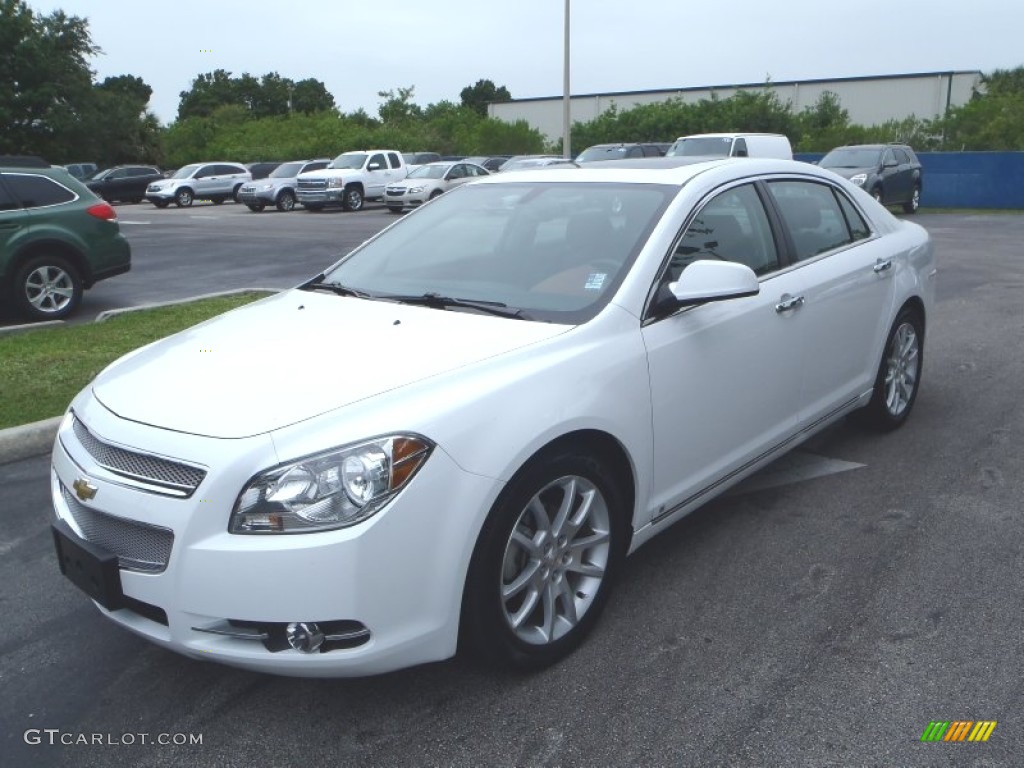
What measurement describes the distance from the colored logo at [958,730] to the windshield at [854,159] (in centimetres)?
2137

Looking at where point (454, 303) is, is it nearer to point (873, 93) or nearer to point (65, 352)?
point (65, 352)

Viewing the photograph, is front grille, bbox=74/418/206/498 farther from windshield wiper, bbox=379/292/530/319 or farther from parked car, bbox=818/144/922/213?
parked car, bbox=818/144/922/213

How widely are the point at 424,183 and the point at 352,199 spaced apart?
3612mm

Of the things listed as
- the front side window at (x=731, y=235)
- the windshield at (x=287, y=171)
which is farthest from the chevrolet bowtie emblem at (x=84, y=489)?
the windshield at (x=287, y=171)

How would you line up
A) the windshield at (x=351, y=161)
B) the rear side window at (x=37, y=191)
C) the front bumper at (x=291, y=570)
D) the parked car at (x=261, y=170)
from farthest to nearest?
1. the parked car at (x=261, y=170)
2. the windshield at (x=351, y=161)
3. the rear side window at (x=37, y=191)
4. the front bumper at (x=291, y=570)

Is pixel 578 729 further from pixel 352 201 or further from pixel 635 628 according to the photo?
pixel 352 201

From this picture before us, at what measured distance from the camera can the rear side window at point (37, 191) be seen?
31.7ft

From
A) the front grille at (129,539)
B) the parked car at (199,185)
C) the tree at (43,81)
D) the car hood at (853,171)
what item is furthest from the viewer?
the tree at (43,81)

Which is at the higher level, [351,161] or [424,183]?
[351,161]

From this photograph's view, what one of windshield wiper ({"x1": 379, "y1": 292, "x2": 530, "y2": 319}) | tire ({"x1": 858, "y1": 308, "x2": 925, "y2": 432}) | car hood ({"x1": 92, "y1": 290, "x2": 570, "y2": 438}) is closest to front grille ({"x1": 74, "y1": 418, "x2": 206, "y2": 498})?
car hood ({"x1": 92, "y1": 290, "x2": 570, "y2": 438})

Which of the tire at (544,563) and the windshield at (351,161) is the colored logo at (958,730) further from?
the windshield at (351,161)

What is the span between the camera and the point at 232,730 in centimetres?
293

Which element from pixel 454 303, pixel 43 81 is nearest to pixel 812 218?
pixel 454 303

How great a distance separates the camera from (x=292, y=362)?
10.5 feet
